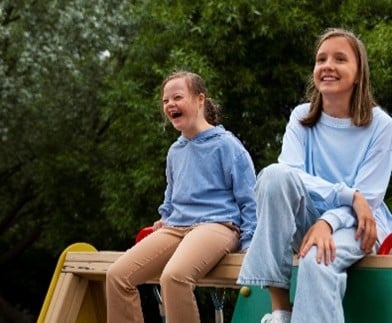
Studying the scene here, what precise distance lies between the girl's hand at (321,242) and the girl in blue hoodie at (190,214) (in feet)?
2.01

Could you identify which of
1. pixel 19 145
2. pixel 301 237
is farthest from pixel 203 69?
pixel 301 237

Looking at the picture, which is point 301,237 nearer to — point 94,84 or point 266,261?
point 266,261

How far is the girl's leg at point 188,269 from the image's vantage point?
306 cm

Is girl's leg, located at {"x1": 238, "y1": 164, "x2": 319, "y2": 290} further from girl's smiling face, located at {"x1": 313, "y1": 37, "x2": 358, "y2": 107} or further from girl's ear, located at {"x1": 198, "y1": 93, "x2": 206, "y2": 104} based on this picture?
girl's ear, located at {"x1": 198, "y1": 93, "x2": 206, "y2": 104}

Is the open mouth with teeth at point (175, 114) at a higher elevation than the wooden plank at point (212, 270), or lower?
higher

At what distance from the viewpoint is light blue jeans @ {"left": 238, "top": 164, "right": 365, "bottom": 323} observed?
2.48 metres

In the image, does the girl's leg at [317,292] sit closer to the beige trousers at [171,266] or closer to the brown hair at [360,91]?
the brown hair at [360,91]

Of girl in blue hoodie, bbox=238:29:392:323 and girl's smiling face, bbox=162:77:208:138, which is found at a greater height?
girl's smiling face, bbox=162:77:208:138

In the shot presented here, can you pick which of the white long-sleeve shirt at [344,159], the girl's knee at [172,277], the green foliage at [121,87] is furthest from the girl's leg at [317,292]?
the green foliage at [121,87]

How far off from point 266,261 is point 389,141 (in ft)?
1.99

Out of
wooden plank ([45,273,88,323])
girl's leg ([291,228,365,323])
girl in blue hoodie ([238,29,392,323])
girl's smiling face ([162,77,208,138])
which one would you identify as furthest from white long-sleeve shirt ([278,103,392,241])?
wooden plank ([45,273,88,323])

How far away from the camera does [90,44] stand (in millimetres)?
11531

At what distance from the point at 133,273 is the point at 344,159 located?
89 centimetres

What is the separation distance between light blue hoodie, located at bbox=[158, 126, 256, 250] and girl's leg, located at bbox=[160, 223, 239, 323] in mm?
154
